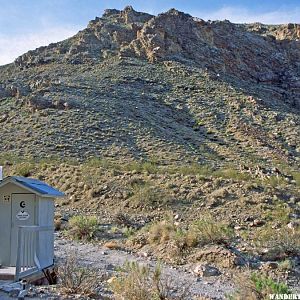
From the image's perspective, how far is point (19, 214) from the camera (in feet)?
39.4

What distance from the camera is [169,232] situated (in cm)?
1833

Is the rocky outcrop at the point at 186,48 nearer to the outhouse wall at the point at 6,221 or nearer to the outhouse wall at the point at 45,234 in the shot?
the outhouse wall at the point at 45,234

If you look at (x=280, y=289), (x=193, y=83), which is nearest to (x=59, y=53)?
(x=193, y=83)

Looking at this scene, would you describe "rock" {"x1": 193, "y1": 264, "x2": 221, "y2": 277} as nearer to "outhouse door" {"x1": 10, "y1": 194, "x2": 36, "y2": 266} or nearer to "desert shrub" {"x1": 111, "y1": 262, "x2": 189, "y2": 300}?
"desert shrub" {"x1": 111, "y1": 262, "x2": 189, "y2": 300}

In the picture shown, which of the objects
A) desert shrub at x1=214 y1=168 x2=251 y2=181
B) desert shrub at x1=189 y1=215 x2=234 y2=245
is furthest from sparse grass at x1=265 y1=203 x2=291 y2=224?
desert shrub at x1=214 y1=168 x2=251 y2=181

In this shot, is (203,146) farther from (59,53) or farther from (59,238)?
(59,53)

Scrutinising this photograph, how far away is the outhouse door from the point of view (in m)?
12.0

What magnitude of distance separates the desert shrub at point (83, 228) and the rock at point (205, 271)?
5.66 metres

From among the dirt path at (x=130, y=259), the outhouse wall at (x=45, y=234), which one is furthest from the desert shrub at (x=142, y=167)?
the outhouse wall at (x=45, y=234)

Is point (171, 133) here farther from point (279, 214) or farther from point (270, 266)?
point (270, 266)

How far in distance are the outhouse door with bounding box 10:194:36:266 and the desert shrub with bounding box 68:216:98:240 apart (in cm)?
768

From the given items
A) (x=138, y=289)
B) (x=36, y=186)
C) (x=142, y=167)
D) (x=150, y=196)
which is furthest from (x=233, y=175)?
(x=138, y=289)

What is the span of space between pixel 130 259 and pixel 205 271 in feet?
9.01

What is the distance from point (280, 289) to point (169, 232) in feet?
32.1
